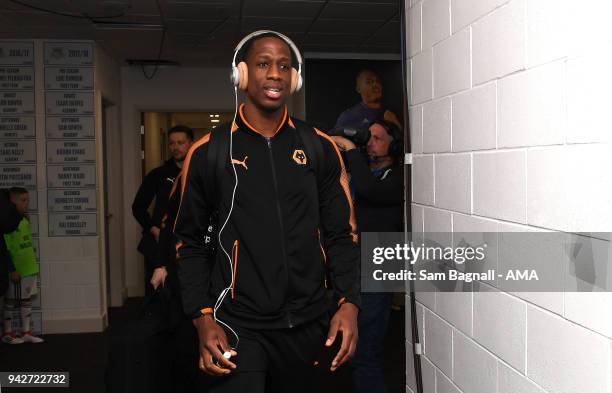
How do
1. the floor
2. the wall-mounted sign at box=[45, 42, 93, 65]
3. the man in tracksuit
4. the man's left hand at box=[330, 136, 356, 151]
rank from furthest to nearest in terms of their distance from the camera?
the wall-mounted sign at box=[45, 42, 93, 65]
the floor
the man's left hand at box=[330, 136, 356, 151]
the man in tracksuit

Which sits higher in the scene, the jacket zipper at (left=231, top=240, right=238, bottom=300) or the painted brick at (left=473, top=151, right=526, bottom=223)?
the painted brick at (left=473, top=151, right=526, bottom=223)

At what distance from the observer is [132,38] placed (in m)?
5.44

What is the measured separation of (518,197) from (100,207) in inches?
188

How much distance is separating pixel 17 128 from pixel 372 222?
12.2 ft

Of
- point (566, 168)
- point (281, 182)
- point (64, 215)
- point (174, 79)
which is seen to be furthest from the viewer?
point (174, 79)

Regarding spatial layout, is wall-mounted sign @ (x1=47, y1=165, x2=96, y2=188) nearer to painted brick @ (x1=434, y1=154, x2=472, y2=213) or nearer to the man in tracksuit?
the man in tracksuit

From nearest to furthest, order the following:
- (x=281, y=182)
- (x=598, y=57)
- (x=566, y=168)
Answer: (x=598, y=57), (x=566, y=168), (x=281, y=182)

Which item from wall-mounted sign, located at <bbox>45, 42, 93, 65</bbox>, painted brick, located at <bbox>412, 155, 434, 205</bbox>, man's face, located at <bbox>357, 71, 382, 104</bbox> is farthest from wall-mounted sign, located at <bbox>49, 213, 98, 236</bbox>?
painted brick, located at <bbox>412, 155, 434, 205</bbox>

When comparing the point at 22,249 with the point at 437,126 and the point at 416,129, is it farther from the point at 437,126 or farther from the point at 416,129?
the point at 437,126

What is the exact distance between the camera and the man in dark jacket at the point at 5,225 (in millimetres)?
4391

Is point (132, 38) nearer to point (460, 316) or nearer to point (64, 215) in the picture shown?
point (64, 215)

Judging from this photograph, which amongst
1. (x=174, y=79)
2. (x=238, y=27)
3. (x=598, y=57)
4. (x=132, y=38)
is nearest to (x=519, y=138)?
(x=598, y=57)

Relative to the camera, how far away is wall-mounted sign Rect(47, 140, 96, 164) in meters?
5.46

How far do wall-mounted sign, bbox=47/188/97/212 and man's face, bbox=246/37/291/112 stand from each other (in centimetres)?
412
